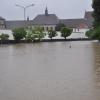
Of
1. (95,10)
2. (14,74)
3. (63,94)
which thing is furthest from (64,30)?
(63,94)

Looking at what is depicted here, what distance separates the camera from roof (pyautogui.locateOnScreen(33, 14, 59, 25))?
148m

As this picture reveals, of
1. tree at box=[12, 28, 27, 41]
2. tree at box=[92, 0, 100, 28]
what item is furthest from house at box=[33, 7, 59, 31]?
tree at box=[92, 0, 100, 28]

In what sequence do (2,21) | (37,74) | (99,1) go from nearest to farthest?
(37,74), (99,1), (2,21)

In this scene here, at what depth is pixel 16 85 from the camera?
1281 centimetres

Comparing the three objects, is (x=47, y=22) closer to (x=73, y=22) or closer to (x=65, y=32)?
(x=73, y=22)

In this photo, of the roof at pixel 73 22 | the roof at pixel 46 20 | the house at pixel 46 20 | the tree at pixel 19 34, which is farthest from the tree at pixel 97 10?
the roof at pixel 73 22

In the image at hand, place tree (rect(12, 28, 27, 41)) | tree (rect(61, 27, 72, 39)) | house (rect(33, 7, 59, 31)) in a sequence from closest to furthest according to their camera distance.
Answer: tree (rect(12, 28, 27, 41)) → tree (rect(61, 27, 72, 39)) → house (rect(33, 7, 59, 31))

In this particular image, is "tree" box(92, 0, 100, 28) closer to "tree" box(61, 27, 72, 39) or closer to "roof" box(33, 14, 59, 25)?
"tree" box(61, 27, 72, 39)

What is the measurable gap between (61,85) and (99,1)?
45.6 metres

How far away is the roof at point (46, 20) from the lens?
148 meters

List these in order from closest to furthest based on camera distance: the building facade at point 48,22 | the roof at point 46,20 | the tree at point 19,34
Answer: the tree at point 19,34 → the building facade at point 48,22 → the roof at point 46,20

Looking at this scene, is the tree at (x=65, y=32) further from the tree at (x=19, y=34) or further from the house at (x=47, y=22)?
the house at (x=47, y=22)

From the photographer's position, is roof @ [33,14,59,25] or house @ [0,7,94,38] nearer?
house @ [0,7,94,38]

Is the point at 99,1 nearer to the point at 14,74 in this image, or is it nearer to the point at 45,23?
the point at 14,74
